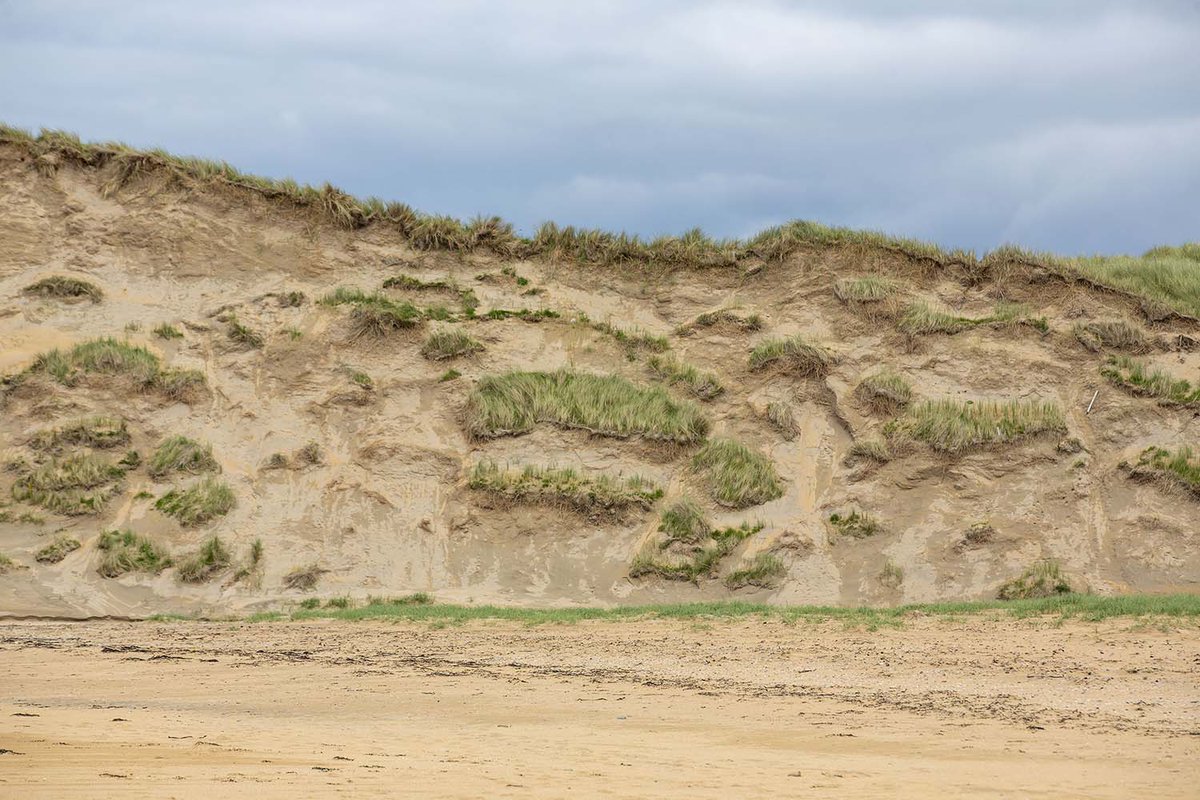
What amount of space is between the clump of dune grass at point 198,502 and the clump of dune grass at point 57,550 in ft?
4.19

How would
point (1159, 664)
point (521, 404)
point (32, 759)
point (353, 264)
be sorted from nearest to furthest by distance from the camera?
point (32, 759), point (1159, 664), point (521, 404), point (353, 264)

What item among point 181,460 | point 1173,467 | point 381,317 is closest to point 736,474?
point 1173,467

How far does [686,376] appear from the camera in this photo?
19484 mm

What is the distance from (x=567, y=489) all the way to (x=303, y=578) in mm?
4005

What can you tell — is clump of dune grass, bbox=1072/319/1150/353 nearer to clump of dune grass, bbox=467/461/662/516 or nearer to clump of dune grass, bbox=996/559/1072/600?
clump of dune grass, bbox=996/559/1072/600

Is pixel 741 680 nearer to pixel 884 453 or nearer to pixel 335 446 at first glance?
pixel 884 453

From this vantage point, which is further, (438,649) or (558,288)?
(558,288)

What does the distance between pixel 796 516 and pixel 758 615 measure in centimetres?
426

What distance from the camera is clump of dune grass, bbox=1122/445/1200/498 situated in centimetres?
1681

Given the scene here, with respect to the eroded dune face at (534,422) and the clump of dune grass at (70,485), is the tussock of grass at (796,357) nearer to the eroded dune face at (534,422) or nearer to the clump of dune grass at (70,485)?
the eroded dune face at (534,422)

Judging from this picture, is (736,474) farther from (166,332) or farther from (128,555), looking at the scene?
(166,332)

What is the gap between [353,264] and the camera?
20.7 m

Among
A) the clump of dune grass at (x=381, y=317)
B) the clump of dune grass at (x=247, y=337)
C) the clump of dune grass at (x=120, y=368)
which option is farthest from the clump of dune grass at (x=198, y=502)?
the clump of dune grass at (x=381, y=317)

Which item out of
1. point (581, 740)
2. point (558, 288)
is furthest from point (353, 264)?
point (581, 740)
